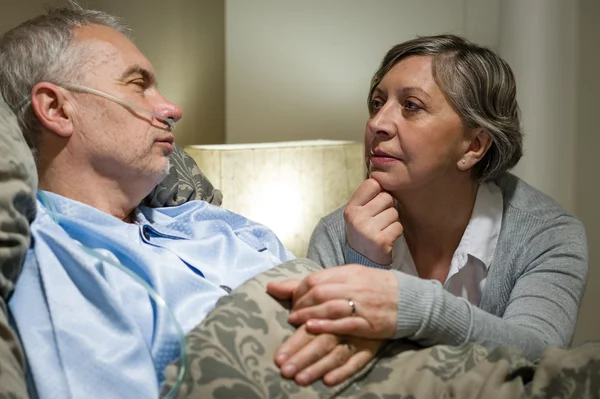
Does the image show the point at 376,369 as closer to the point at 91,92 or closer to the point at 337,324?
the point at 337,324

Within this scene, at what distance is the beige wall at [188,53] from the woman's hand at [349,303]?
173 centimetres

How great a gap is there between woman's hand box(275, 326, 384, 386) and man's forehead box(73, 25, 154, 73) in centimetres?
73

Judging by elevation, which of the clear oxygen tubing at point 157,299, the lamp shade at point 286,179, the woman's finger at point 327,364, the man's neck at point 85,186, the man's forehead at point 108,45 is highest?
the man's forehead at point 108,45

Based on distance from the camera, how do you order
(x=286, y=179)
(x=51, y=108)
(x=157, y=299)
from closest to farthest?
(x=157, y=299)
(x=51, y=108)
(x=286, y=179)

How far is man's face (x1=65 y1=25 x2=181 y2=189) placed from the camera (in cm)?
157

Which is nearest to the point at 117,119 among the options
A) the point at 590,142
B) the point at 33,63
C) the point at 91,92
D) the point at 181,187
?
the point at 91,92

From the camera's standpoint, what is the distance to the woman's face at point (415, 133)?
1.75m

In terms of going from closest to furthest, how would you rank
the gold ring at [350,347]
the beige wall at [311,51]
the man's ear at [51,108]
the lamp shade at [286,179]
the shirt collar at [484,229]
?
the gold ring at [350,347] < the man's ear at [51,108] < the shirt collar at [484,229] < the lamp shade at [286,179] < the beige wall at [311,51]

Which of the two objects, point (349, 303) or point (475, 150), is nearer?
point (349, 303)

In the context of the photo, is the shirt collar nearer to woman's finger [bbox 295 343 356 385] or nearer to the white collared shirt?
the white collared shirt

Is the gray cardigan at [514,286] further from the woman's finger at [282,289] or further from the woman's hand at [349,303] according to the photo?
the woman's finger at [282,289]

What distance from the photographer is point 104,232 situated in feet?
4.73

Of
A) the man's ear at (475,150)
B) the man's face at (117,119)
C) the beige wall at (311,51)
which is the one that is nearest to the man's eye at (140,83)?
the man's face at (117,119)

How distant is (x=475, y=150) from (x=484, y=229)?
19cm
